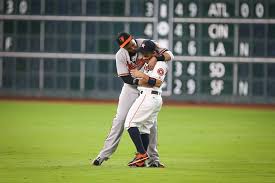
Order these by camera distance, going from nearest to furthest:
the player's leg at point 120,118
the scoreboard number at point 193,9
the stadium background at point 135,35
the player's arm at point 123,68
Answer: the player's arm at point 123,68 → the player's leg at point 120,118 → the stadium background at point 135,35 → the scoreboard number at point 193,9

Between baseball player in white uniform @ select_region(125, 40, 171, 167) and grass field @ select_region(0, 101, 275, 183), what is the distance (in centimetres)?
34

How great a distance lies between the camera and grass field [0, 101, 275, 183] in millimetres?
10758

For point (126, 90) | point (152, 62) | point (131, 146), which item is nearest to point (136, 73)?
point (152, 62)

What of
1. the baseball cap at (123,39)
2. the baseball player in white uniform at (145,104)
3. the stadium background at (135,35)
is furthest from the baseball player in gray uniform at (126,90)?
the stadium background at (135,35)

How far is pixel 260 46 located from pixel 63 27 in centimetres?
580

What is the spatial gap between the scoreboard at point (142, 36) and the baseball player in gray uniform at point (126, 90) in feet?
48.6

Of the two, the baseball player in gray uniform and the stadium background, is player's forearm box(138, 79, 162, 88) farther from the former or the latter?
the stadium background

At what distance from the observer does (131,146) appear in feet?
51.6

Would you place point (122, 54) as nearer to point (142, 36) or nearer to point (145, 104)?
point (145, 104)

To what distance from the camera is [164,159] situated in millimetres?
13172

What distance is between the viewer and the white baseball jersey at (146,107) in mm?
11445

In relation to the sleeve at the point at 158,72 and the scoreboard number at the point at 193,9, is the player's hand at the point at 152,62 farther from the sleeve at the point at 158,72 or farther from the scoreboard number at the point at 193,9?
the scoreboard number at the point at 193,9

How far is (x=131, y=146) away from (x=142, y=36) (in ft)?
37.4

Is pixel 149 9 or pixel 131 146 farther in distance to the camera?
pixel 149 9
